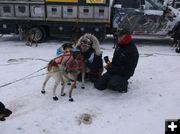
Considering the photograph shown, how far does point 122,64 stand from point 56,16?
553cm

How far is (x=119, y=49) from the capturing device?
13.1 feet

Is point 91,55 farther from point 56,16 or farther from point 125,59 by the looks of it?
point 56,16

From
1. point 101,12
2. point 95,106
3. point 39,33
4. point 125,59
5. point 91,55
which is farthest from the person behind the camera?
point 39,33

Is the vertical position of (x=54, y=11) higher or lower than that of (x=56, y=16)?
higher

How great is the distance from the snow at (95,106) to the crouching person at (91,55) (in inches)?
12.1

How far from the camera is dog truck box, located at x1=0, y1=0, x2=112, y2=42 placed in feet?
27.0

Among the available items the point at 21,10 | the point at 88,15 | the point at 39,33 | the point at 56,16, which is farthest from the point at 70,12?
the point at 21,10

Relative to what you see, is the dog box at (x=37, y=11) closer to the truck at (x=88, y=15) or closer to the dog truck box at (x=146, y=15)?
the truck at (x=88, y=15)

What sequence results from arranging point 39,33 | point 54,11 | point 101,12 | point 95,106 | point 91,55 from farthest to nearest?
point 39,33, point 54,11, point 101,12, point 91,55, point 95,106

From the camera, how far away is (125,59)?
3.88 meters

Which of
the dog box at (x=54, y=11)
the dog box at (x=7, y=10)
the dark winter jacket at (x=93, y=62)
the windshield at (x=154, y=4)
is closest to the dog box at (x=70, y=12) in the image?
the dog box at (x=54, y=11)

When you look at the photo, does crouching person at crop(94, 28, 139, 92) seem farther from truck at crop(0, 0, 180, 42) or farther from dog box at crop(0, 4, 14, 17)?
dog box at crop(0, 4, 14, 17)

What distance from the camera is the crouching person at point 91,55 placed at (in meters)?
4.25

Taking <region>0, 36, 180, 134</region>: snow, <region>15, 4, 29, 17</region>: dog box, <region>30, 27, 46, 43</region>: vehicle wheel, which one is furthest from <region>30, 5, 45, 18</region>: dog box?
<region>0, 36, 180, 134</region>: snow
